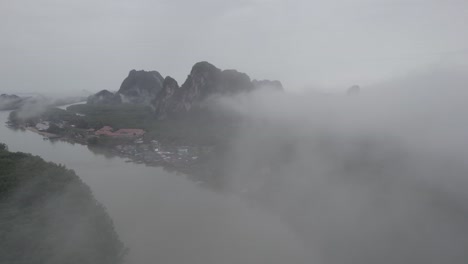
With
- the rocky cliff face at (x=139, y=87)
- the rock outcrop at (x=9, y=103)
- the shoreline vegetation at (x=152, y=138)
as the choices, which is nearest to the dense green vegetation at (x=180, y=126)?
the shoreline vegetation at (x=152, y=138)

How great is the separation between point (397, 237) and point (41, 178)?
6.26m

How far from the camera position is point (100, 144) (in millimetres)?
13453

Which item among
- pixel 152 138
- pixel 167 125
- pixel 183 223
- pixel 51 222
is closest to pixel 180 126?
pixel 167 125

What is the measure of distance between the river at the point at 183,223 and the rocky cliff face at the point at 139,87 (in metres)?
21.5

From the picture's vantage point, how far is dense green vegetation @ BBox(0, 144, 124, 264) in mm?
3908

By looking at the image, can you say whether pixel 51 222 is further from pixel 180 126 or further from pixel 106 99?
pixel 106 99

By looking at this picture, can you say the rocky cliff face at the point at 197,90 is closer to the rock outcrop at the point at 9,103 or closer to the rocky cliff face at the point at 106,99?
the rocky cliff face at the point at 106,99

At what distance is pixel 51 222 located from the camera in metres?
4.57

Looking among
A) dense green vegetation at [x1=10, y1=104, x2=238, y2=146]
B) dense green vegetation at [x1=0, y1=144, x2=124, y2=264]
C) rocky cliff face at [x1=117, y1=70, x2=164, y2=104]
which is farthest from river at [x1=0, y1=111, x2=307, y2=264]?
rocky cliff face at [x1=117, y1=70, x2=164, y2=104]

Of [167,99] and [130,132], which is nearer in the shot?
[130,132]

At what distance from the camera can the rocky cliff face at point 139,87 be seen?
30.7 meters

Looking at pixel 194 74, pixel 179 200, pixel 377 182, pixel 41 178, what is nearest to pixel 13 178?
pixel 41 178

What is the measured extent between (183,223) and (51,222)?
2.50m

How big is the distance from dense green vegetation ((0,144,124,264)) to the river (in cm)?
82
